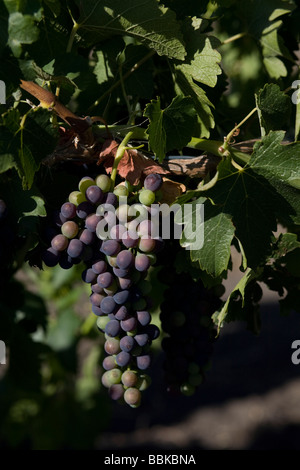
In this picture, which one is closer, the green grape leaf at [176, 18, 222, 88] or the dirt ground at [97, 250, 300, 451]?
the green grape leaf at [176, 18, 222, 88]

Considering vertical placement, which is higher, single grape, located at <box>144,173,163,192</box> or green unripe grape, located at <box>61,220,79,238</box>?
single grape, located at <box>144,173,163,192</box>

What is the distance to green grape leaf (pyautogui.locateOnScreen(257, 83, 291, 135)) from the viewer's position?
1.03 meters

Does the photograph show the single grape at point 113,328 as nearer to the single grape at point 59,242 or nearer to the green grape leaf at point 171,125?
the single grape at point 59,242

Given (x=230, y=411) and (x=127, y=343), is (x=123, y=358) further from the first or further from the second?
(x=230, y=411)

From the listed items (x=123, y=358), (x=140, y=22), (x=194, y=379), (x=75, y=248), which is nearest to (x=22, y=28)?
(x=140, y=22)

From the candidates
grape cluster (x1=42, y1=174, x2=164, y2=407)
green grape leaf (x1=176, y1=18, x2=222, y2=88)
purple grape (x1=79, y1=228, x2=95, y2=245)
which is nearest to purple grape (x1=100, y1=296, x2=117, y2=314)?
grape cluster (x1=42, y1=174, x2=164, y2=407)

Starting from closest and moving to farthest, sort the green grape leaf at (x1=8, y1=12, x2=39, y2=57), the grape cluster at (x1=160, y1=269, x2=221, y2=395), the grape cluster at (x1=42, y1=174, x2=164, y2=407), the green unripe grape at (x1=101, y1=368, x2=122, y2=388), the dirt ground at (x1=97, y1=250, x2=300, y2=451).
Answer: the green grape leaf at (x1=8, y1=12, x2=39, y2=57), the grape cluster at (x1=42, y1=174, x2=164, y2=407), the green unripe grape at (x1=101, y1=368, x2=122, y2=388), the grape cluster at (x1=160, y1=269, x2=221, y2=395), the dirt ground at (x1=97, y1=250, x2=300, y2=451)

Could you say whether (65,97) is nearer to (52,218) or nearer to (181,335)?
(52,218)

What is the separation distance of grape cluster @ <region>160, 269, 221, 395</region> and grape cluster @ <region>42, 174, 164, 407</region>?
0.17m

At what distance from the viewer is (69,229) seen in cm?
101

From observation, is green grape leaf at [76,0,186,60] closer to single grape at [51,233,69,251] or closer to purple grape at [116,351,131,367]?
single grape at [51,233,69,251]

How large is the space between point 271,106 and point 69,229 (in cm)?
40
